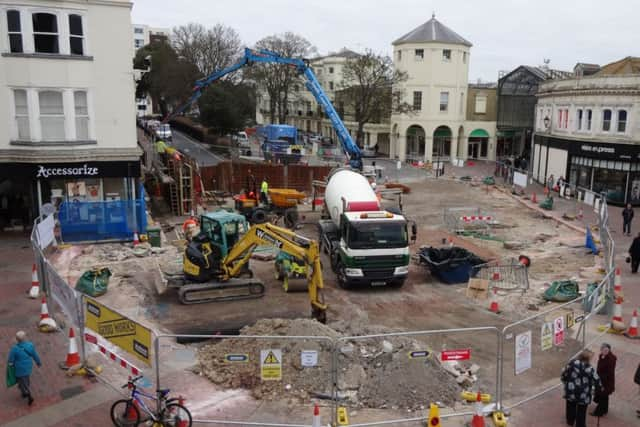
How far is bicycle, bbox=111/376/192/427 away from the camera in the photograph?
35.8ft

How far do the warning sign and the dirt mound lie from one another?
36 centimetres

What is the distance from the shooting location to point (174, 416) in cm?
1097

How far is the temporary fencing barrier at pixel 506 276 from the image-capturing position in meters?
21.1

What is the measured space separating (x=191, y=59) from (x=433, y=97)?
26833 mm

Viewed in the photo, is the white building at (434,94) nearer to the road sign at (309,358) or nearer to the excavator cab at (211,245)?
the excavator cab at (211,245)

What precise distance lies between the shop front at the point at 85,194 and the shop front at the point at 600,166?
2860 cm

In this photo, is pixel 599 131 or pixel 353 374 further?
pixel 599 131

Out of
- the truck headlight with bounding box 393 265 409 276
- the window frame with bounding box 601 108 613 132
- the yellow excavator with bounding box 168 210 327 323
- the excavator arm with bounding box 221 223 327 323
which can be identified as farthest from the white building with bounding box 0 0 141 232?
the window frame with bounding box 601 108 613 132

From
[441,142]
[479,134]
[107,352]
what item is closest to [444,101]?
[441,142]

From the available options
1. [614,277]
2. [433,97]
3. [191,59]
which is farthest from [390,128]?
[614,277]

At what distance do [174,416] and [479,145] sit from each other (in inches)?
2404

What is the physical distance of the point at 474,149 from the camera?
68.6m

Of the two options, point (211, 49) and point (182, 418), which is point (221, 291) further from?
point (211, 49)

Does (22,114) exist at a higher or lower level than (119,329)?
higher
